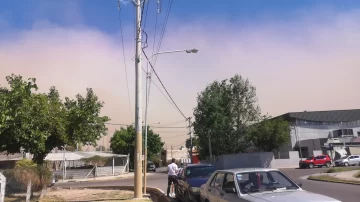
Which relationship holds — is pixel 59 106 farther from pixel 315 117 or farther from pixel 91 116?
pixel 315 117

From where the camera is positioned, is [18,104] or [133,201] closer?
[18,104]

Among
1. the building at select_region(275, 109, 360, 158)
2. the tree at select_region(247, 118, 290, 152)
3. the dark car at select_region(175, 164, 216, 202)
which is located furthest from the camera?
the building at select_region(275, 109, 360, 158)

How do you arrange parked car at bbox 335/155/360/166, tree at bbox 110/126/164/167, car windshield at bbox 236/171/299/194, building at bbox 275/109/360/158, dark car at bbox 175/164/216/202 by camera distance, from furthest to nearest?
tree at bbox 110/126/164/167, building at bbox 275/109/360/158, parked car at bbox 335/155/360/166, dark car at bbox 175/164/216/202, car windshield at bbox 236/171/299/194

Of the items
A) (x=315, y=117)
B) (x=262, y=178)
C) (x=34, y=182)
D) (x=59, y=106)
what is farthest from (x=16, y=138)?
(x=315, y=117)

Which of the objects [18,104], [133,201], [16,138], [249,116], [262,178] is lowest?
[133,201]

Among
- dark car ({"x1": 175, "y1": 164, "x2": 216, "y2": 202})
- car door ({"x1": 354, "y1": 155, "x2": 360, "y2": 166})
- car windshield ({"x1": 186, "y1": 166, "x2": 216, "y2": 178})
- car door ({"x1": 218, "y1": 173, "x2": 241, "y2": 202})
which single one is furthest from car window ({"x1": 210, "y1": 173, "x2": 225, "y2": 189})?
car door ({"x1": 354, "y1": 155, "x2": 360, "y2": 166})

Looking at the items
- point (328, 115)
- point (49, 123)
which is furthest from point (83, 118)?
point (328, 115)

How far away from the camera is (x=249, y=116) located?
49.6 meters

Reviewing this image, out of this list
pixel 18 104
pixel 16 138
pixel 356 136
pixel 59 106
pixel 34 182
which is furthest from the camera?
pixel 356 136

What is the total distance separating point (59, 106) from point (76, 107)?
0.86 meters

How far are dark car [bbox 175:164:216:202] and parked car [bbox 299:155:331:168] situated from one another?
31.8m

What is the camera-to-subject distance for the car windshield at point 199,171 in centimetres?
1441

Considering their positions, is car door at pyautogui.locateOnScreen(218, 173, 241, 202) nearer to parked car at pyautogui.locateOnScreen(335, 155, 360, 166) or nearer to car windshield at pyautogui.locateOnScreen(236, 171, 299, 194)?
car windshield at pyautogui.locateOnScreen(236, 171, 299, 194)

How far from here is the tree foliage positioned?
14.4 m
